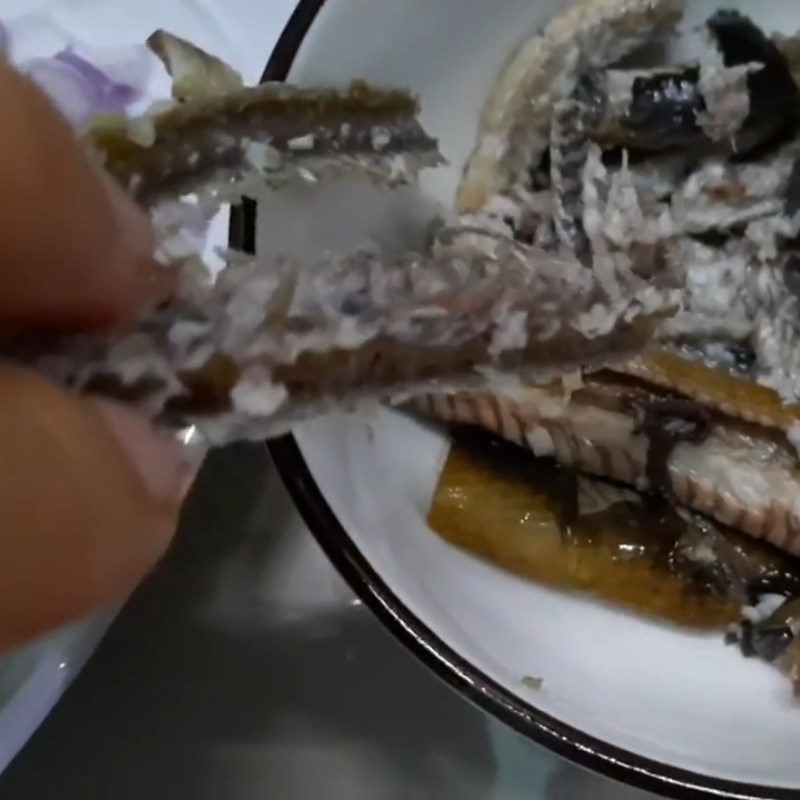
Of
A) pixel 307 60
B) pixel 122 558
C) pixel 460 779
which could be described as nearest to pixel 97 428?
pixel 122 558

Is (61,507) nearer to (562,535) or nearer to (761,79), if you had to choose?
(562,535)

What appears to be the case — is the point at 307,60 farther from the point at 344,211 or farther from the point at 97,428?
the point at 97,428

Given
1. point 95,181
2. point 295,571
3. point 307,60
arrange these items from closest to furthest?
point 95,181, point 307,60, point 295,571

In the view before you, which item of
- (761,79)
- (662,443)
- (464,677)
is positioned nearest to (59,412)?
(464,677)

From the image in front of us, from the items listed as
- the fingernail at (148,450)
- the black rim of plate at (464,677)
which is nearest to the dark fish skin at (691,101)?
the black rim of plate at (464,677)

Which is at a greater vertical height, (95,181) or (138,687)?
(95,181)

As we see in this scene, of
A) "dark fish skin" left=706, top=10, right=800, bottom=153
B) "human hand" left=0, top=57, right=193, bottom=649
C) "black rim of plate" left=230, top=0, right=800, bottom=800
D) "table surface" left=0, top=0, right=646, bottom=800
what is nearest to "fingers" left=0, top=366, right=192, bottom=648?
"human hand" left=0, top=57, right=193, bottom=649

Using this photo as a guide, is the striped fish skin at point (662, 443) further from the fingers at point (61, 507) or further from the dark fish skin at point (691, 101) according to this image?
the fingers at point (61, 507)
